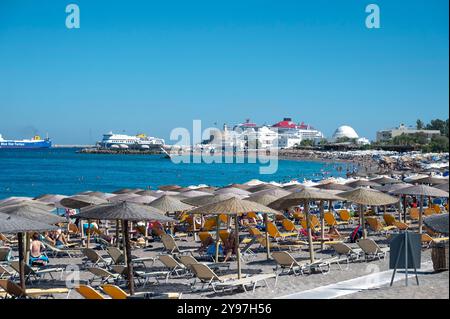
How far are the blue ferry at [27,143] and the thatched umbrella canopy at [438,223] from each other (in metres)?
173

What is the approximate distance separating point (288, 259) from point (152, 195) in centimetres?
695

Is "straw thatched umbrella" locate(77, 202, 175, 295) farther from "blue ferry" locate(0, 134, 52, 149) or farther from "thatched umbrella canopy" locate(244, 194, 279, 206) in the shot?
"blue ferry" locate(0, 134, 52, 149)

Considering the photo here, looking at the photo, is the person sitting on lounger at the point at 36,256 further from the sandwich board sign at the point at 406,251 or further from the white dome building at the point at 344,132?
the white dome building at the point at 344,132

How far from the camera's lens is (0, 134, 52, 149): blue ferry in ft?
564

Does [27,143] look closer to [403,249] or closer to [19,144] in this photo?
[19,144]

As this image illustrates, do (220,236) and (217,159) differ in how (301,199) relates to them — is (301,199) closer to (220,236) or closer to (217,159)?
(220,236)

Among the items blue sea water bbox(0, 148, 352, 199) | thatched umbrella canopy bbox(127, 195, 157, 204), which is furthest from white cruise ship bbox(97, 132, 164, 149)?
thatched umbrella canopy bbox(127, 195, 157, 204)

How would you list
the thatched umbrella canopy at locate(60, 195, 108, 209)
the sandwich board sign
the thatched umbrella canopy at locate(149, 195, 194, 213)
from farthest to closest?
the thatched umbrella canopy at locate(60, 195, 108, 209), the thatched umbrella canopy at locate(149, 195, 194, 213), the sandwich board sign

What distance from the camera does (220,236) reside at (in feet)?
41.0

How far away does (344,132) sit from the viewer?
17338 centimetres

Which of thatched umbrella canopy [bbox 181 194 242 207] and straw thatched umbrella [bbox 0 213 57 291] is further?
thatched umbrella canopy [bbox 181 194 242 207]

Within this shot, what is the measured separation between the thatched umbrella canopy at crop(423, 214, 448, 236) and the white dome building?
16384 centimetres

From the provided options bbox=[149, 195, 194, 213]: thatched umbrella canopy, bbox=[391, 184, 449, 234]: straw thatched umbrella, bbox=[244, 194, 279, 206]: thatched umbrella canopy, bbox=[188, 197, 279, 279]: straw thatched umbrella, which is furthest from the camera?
bbox=[149, 195, 194, 213]: thatched umbrella canopy
